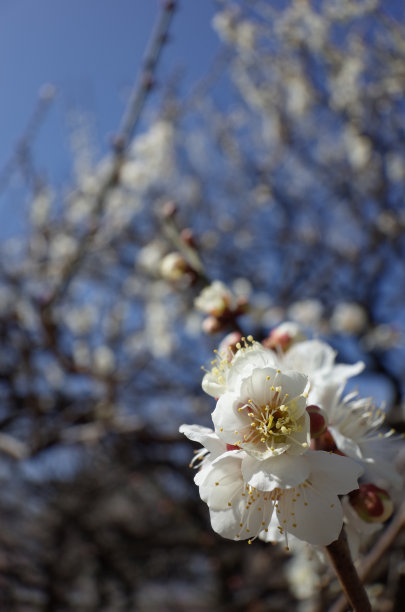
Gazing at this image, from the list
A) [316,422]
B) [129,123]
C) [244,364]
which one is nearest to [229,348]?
[244,364]

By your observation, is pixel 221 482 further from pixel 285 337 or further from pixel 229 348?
pixel 285 337

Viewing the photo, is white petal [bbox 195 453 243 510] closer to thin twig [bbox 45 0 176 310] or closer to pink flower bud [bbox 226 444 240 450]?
pink flower bud [bbox 226 444 240 450]

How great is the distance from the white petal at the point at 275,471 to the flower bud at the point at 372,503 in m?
0.17

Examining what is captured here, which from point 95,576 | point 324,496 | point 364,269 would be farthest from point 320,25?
point 95,576

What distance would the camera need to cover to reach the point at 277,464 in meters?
0.63

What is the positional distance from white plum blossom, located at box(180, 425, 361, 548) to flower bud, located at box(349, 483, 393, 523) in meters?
0.13

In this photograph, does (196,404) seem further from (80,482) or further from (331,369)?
(331,369)

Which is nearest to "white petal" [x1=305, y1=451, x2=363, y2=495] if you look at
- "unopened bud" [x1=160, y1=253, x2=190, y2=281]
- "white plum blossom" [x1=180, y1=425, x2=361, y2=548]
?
"white plum blossom" [x1=180, y1=425, x2=361, y2=548]

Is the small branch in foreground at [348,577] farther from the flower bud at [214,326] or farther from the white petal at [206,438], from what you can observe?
the flower bud at [214,326]

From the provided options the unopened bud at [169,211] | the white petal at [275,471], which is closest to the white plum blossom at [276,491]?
the white petal at [275,471]

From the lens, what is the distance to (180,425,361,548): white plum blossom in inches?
24.1

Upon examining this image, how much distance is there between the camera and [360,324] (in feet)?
15.0

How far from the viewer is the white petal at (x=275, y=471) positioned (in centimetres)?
60

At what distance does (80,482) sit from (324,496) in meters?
5.15
